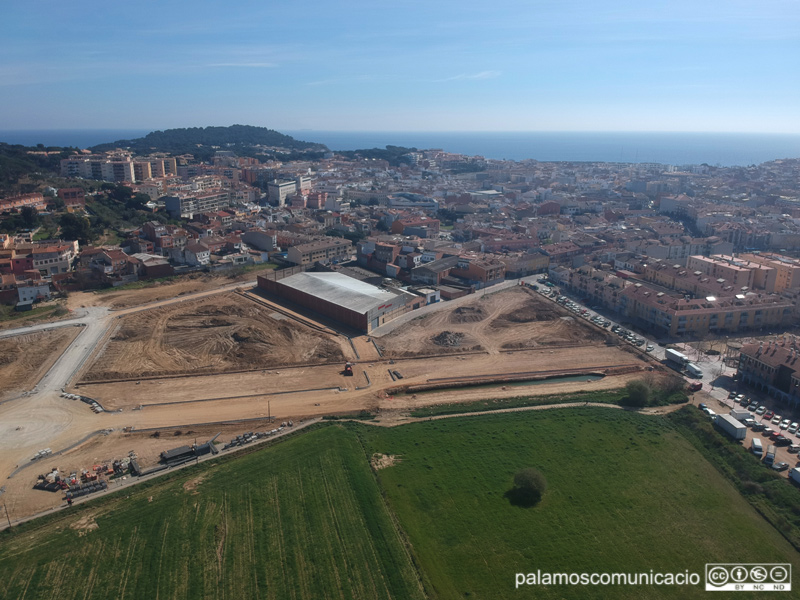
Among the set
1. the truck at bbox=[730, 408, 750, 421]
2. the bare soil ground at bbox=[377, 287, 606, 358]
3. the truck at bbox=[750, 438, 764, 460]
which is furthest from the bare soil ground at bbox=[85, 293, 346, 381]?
the truck at bbox=[750, 438, 764, 460]

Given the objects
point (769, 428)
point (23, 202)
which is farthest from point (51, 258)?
point (769, 428)

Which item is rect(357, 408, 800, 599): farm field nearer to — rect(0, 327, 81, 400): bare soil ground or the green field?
the green field

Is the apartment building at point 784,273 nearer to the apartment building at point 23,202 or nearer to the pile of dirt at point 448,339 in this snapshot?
the pile of dirt at point 448,339

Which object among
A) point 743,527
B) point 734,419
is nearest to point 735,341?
point 734,419

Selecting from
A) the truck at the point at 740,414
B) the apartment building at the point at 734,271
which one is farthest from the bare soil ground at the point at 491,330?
the apartment building at the point at 734,271

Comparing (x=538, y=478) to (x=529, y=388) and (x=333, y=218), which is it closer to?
(x=529, y=388)
